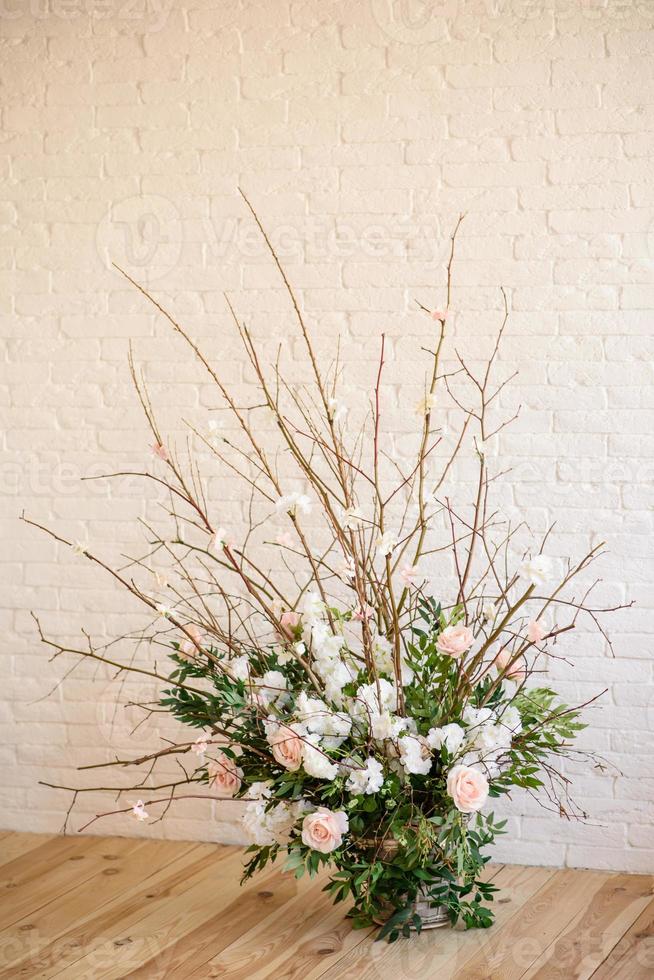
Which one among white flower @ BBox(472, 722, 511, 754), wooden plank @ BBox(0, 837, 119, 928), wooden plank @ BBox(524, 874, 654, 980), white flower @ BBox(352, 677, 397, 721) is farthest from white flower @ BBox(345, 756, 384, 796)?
wooden plank @ BBox(0, 837, 119, 928)

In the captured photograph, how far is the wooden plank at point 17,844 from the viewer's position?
2777 millimetres

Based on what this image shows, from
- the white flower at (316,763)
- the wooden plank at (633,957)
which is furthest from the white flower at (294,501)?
the wooden plank at (633,957)

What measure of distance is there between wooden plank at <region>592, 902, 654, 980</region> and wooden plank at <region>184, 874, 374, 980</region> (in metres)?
0.51

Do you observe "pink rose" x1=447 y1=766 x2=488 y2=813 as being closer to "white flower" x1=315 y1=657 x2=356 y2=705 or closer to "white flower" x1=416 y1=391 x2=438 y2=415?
"white flower" x1=315 y1=657 x2=356 y2=705

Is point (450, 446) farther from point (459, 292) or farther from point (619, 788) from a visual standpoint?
point (619, 788)

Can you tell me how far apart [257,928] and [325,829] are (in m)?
0.42

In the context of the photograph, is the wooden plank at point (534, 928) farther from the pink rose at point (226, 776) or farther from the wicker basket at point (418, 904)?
the pink rose at point (226, 776)

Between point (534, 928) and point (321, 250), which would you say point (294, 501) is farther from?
point (534, 928)

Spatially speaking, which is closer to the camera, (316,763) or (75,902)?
(316,763)

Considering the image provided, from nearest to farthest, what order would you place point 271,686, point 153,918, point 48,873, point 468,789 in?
point 468,789 → point 271,686 → point 153,918 → point 48,873

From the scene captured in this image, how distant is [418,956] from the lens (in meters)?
2.17

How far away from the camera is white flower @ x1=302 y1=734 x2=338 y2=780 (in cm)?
207

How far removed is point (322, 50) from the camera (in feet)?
8.82

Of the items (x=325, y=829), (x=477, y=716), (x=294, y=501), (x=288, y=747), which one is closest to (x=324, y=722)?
(x=288, y=747)
